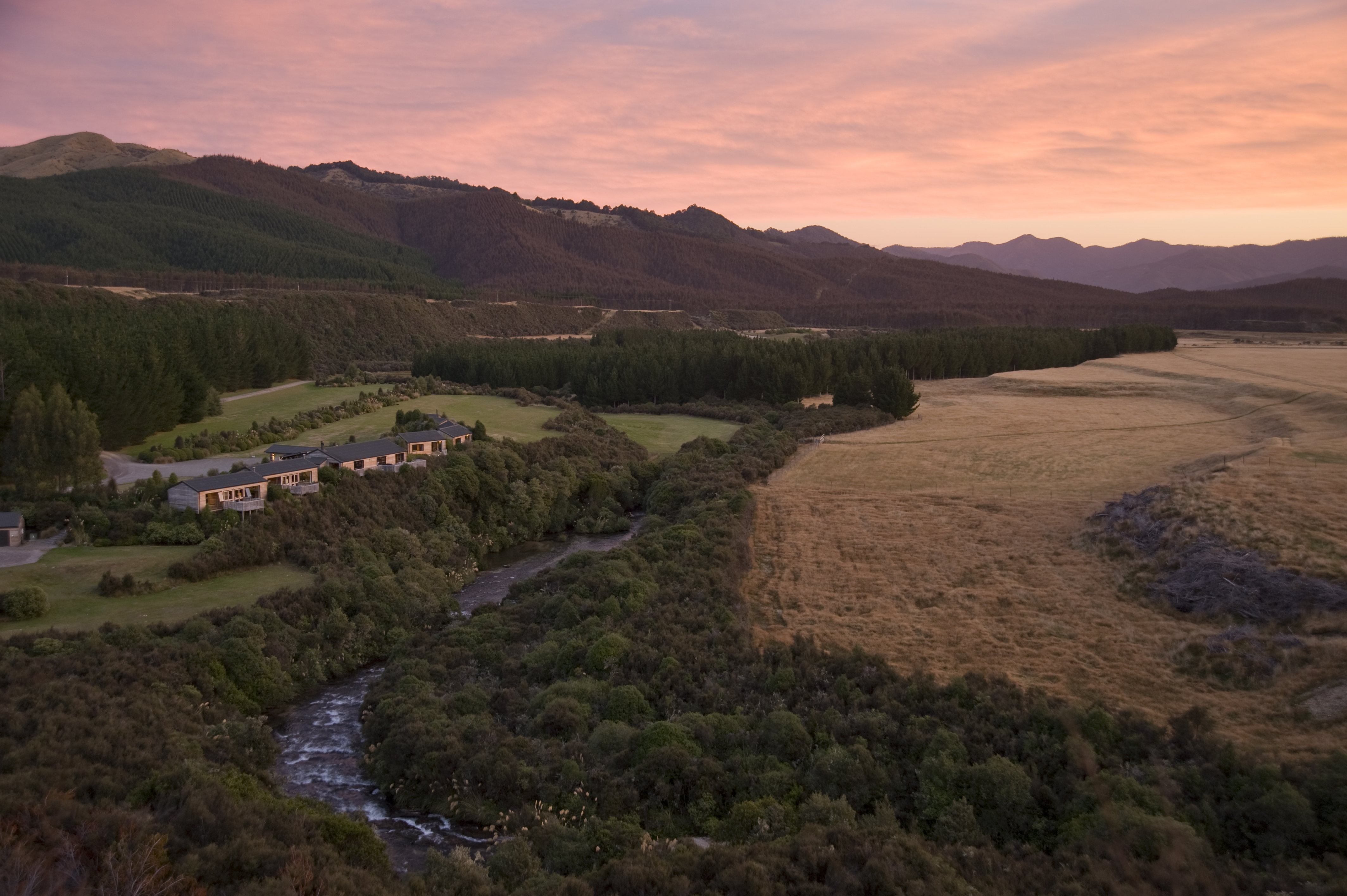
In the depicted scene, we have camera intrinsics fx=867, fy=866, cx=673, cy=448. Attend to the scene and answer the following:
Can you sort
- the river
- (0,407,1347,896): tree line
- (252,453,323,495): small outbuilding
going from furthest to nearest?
(252,453,323,495): small outbuilding < the river < (0,407,1347,896): tree line

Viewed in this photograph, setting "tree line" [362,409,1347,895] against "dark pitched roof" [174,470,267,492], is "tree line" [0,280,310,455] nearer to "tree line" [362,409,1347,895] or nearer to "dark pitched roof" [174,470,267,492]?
"dark pitched roof" [174,470,267,492]

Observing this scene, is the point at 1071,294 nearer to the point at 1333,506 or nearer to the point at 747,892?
the point at 1333,506

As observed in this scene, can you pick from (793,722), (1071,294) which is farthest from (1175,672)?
(1071,294)

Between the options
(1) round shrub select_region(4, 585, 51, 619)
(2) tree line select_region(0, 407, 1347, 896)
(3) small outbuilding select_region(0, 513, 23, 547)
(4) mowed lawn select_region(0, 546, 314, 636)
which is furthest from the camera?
(3) small outbuilding select_region(0, 513, 23, 547)

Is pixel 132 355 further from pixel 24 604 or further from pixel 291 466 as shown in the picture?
pixel 24 604

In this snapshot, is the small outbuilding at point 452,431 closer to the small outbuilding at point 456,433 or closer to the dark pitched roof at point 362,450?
the small outbuilding at point 456,433

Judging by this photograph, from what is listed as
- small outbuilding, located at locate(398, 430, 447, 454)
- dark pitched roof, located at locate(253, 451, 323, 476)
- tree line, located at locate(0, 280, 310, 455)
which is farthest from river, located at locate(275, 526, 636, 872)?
tree line, located at locate(0, 280, 310, 455)
